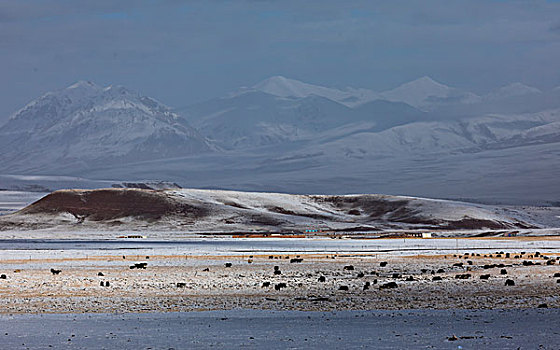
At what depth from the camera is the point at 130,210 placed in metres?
147

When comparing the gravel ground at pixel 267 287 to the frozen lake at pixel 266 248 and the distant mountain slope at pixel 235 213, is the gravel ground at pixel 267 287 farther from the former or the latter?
the distant mountain slope at pixel 235 213

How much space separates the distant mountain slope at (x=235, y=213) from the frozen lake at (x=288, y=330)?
10215 centimetres

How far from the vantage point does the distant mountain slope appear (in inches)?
5468

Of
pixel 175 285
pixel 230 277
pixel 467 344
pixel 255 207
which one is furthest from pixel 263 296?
pixel 255 207

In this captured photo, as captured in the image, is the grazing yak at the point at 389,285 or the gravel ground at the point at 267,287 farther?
the grazing yak at the point at 389,285

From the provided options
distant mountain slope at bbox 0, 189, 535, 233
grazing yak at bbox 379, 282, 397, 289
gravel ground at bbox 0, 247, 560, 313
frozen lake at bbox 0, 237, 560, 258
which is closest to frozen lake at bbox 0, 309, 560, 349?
gravel ground at bbox 0, 247, 560, 313

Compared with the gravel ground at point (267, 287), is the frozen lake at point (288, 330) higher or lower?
lower

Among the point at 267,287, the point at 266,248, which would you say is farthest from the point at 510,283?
the point at 266,248

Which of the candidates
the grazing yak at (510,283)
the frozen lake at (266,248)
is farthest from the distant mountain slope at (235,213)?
the grazing yak at (510,283)

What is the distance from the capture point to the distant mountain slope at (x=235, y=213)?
138875 mm

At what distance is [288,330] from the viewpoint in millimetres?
24359

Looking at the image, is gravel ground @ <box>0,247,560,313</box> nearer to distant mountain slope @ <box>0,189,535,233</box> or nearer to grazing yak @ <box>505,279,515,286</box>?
grazing yak @ <box>505,279,515,286</box>

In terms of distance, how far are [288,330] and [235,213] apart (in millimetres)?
123626

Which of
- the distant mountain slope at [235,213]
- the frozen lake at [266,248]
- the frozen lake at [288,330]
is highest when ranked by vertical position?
the distant mountain slope at [235,213]
